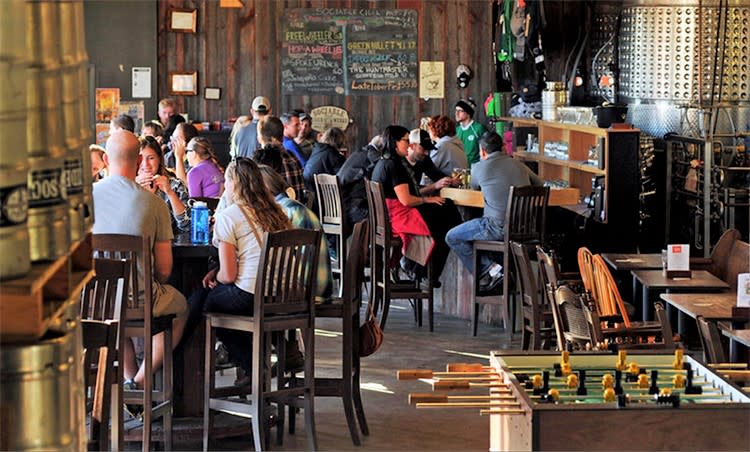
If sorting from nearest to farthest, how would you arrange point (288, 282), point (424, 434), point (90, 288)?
point (90, 288)
point (288, 282)
point (424, 434)

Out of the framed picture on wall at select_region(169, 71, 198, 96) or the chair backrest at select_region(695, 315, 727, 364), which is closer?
the chair backrest at select_region(695, 315, 727, 364)

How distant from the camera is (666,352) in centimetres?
430

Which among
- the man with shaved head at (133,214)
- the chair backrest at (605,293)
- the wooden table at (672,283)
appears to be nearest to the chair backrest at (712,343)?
the chair backrest at (605,293)

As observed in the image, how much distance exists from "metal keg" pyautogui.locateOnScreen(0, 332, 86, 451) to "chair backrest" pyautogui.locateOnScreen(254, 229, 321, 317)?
12.5 feet

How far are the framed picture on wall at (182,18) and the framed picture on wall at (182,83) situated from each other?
51cm

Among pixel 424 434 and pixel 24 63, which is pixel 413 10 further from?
pixel 24 63

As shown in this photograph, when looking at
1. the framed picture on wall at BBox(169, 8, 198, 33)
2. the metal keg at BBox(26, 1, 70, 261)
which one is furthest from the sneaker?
the framed picture on wall at BBox(169, 8, 198, 33)

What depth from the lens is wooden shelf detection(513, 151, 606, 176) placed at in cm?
1116

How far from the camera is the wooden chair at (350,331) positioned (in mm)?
6273

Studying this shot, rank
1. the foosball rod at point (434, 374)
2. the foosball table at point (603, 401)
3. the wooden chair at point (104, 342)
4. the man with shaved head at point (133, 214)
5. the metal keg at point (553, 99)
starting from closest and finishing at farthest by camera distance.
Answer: the foosball table at point (603, 401), the foosball rod at point (434, 374), the wooden chair at point (104, 342), the man with shaved head at point (133, 214), the metal keg at point (553, 99)

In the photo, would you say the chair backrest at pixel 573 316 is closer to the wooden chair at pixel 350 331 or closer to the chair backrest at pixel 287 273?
the wooden chair at pixel 350 331

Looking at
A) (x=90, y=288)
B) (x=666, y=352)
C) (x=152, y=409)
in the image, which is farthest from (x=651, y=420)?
(x=152, y=409)

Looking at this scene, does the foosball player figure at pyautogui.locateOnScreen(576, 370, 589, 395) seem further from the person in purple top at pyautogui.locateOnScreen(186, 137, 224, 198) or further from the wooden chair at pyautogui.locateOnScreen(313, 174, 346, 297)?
A: the wooden chair at pyautogui.locateOnScreen(313, 174, 346, 297)

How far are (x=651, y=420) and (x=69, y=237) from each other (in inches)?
79.4
